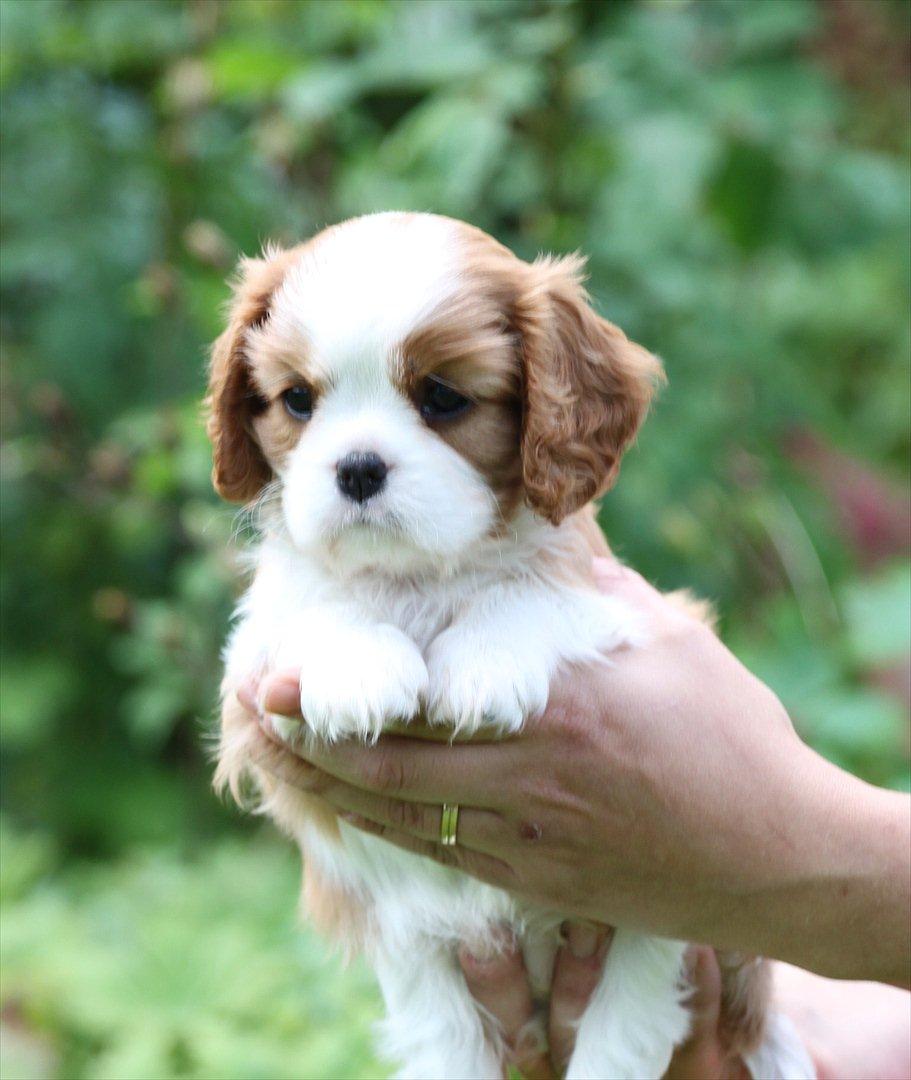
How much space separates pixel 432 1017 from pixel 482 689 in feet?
3.05

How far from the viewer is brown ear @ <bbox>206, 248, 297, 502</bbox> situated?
2707mm

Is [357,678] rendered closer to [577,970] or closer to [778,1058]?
[577,970]

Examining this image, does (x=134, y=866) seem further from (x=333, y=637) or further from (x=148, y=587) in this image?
(x=333, y=637)

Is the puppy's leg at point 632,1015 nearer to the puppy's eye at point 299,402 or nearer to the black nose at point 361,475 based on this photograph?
the black nose at point 361,475

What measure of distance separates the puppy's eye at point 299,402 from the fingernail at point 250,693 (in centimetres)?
58

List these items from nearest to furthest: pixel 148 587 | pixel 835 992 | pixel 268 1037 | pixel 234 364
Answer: pixel 234 364 → pixel 835 992 → pixel 268 1037 → pixel 148 587

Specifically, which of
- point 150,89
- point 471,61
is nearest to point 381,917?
point 471,61

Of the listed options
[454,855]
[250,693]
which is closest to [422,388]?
[250,693]

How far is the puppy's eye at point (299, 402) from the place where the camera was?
2512mm

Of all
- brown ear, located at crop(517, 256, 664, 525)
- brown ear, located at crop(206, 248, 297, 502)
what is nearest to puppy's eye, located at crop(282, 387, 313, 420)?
brown ear, located at crop(206, 248, 297, 502)

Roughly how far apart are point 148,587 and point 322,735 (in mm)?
3833

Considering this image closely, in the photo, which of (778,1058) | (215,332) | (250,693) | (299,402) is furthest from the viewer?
(215,332)

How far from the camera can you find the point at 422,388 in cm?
241

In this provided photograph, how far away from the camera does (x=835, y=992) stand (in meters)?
3.49
